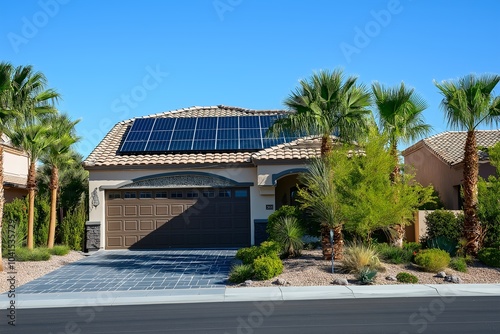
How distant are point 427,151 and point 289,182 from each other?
9003mm

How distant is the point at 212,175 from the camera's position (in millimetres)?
23609

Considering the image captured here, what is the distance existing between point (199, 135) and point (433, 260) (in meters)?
13.2

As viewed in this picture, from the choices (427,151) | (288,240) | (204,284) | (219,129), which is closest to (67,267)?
(204,284)

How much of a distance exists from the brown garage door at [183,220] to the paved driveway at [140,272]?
121cm

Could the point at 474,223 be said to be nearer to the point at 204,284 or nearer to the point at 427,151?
the point at 204,284

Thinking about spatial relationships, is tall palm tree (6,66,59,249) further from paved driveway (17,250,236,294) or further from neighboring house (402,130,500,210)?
neighboring house (402,130,500,210)

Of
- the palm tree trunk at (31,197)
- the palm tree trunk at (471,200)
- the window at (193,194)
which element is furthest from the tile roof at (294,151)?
the palm tree trunk at (31,197)

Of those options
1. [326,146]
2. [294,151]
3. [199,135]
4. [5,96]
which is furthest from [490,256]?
[5,96]

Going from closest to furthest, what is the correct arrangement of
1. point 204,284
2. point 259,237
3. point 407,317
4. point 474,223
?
1. point 407,317
2. point 204,284
3. point 474,223
4. point 259,237

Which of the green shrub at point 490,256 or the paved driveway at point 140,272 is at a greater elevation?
the green shrub at point 490,256

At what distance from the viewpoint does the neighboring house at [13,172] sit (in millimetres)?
28448

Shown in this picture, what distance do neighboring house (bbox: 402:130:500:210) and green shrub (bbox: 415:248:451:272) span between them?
28.0 ft

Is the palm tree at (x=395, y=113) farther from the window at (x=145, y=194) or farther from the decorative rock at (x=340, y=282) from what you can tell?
the window at (x=145, y=194)

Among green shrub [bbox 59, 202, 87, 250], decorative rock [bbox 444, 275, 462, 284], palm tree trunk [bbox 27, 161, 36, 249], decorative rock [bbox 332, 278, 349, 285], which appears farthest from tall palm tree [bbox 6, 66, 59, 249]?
decorative rock [bbox 444, 275, 462, 284]
